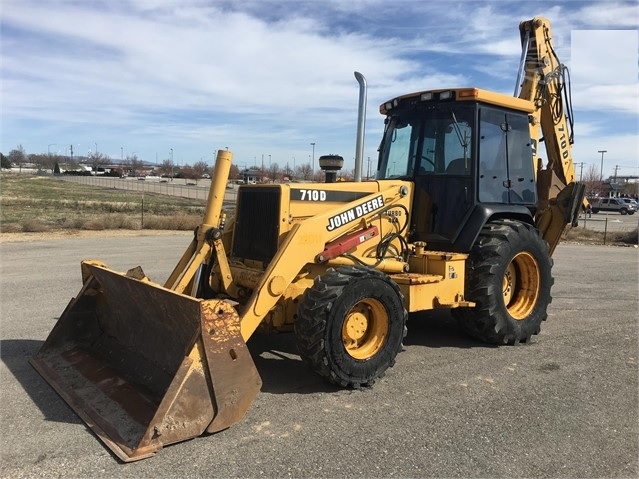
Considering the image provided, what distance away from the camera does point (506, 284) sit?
6.42 metres

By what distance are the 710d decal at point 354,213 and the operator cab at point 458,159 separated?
71cm

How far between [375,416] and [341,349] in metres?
0.61

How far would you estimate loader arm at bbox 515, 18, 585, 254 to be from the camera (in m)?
7.18

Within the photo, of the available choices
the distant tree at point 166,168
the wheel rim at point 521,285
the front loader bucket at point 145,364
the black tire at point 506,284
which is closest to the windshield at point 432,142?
the black tire at point 506,284

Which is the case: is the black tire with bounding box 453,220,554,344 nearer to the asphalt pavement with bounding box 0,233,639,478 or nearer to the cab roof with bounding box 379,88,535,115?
the asphalt pavement with bounding box 0,233,639,478

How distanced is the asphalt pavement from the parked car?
49.7m

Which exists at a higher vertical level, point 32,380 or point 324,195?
point 324,195

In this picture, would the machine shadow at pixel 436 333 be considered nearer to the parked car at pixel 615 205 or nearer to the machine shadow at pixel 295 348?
the machine shadow at pixel 295 348

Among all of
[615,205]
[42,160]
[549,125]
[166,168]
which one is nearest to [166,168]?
[166,168]

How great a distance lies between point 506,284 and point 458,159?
166cm

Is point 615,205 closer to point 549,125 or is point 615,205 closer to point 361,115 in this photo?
point 549,125

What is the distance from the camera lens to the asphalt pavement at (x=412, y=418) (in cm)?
342

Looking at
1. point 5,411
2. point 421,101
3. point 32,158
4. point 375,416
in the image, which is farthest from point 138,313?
point 32,158

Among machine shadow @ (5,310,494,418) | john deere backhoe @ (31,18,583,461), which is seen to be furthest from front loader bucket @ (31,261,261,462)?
machine shadow @ (5,310,494,418)
